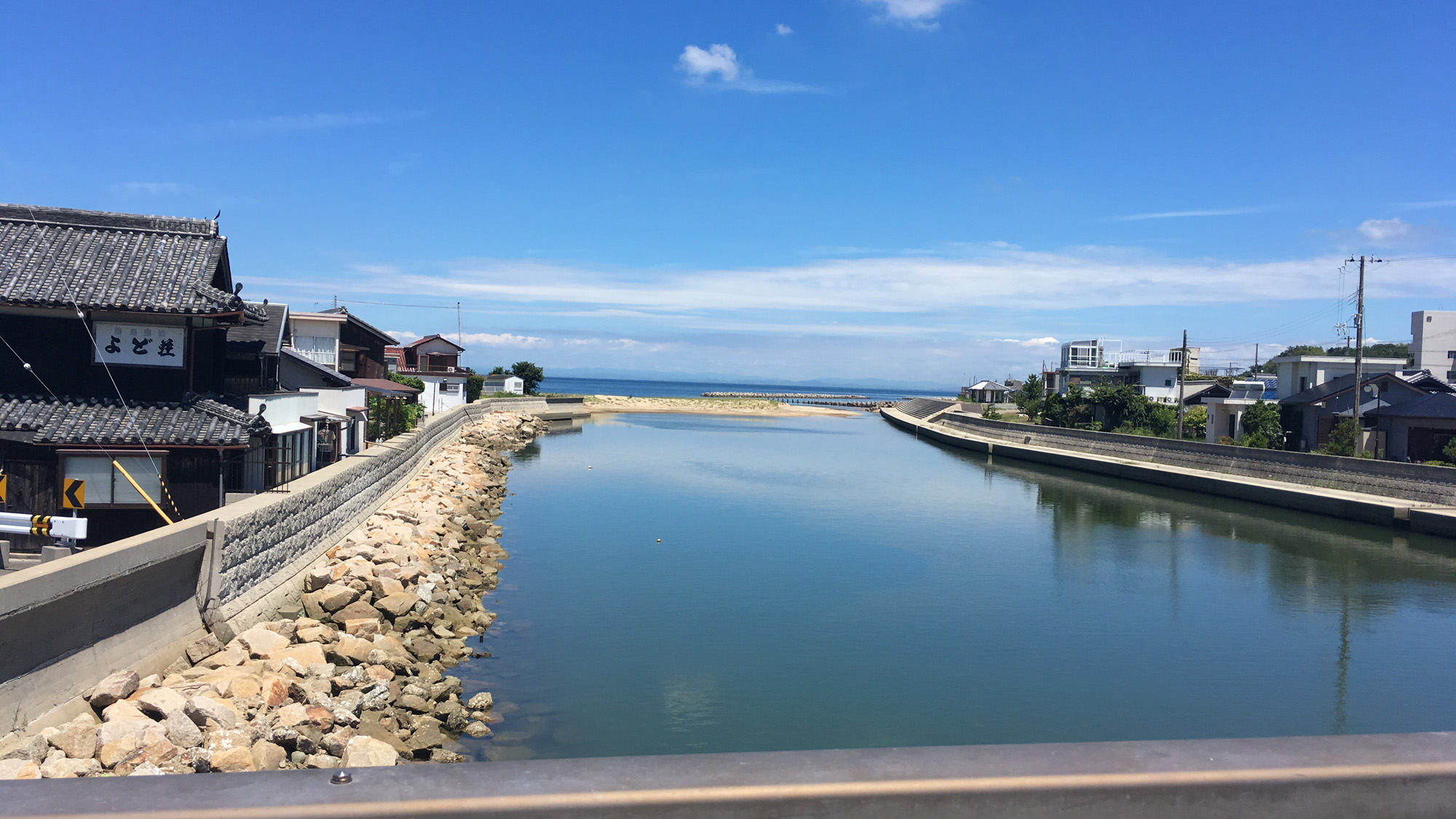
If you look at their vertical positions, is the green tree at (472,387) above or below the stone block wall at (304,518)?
above

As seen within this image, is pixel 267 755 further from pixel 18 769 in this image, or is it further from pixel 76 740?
pixel 18 769

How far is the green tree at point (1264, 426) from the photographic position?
107 ft

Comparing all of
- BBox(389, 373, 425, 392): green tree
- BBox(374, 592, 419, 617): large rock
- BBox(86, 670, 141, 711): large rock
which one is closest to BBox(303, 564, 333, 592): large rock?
BBox(374, 592, 419, 617): large rock

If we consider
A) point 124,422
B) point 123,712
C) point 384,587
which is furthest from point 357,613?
point 123,712

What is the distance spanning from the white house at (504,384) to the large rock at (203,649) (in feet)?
196

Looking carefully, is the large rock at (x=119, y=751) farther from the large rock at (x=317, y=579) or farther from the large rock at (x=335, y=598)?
the large rock at (x=317, y=579)

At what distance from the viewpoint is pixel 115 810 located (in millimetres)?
1671

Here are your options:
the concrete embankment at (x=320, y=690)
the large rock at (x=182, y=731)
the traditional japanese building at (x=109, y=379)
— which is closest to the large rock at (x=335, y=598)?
the concrete embankment at (x=320, y=690)

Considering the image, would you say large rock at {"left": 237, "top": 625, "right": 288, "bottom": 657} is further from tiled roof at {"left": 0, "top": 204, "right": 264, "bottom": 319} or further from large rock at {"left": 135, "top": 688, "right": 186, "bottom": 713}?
tiled roof at {"left": 0, "top": 204, "right": 264, "bottom": 319}

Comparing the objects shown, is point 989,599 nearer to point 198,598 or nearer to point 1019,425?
point 198,598

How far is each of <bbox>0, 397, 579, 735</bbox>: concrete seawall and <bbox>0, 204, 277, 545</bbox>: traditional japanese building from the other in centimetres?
111

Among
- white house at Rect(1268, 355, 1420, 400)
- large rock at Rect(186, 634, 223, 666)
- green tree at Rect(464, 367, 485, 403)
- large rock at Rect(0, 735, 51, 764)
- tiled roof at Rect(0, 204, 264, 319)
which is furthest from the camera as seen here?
green tree at Rect(464, 367, 485, 403)

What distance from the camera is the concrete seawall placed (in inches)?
277

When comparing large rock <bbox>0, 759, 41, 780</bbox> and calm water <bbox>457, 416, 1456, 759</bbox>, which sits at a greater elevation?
large rock <bbox>0, 759, 41, 780</bbox>
